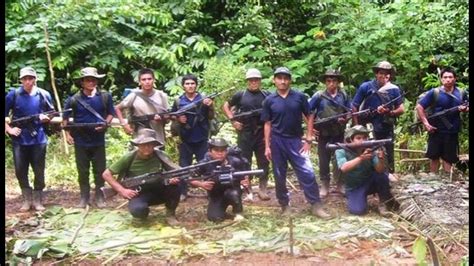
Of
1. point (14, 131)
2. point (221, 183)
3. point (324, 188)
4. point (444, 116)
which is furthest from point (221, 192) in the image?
point (444, 116)

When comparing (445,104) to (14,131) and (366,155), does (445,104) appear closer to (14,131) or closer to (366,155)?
(366,155)

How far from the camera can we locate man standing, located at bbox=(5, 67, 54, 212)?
23.9 feet

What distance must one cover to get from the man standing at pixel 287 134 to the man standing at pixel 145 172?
1231mm

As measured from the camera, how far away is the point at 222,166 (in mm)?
6723

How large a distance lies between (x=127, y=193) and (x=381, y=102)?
11.7ft

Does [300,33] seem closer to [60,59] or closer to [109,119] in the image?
[60,59]

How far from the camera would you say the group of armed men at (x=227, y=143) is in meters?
6.82

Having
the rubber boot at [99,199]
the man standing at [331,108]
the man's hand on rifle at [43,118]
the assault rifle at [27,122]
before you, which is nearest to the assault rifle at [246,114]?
the man standing at [331,108]

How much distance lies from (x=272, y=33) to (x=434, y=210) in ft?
24.2

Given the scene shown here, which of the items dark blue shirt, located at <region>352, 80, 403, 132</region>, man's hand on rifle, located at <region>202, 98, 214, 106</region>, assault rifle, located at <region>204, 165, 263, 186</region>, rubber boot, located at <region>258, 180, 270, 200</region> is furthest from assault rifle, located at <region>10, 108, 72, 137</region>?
dark blue shirt, located at <region>352, 80, 403, 132</region>

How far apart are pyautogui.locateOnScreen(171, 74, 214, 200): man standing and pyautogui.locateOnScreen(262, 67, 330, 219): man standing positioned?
1.00 m

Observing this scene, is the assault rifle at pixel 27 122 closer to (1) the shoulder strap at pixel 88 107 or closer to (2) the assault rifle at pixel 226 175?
(1) the shoulder strap at pixel 88 107

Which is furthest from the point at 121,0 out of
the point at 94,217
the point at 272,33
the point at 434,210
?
the point at 434,210

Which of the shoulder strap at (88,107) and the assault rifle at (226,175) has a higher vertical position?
the shoulder strap at (88,107)
